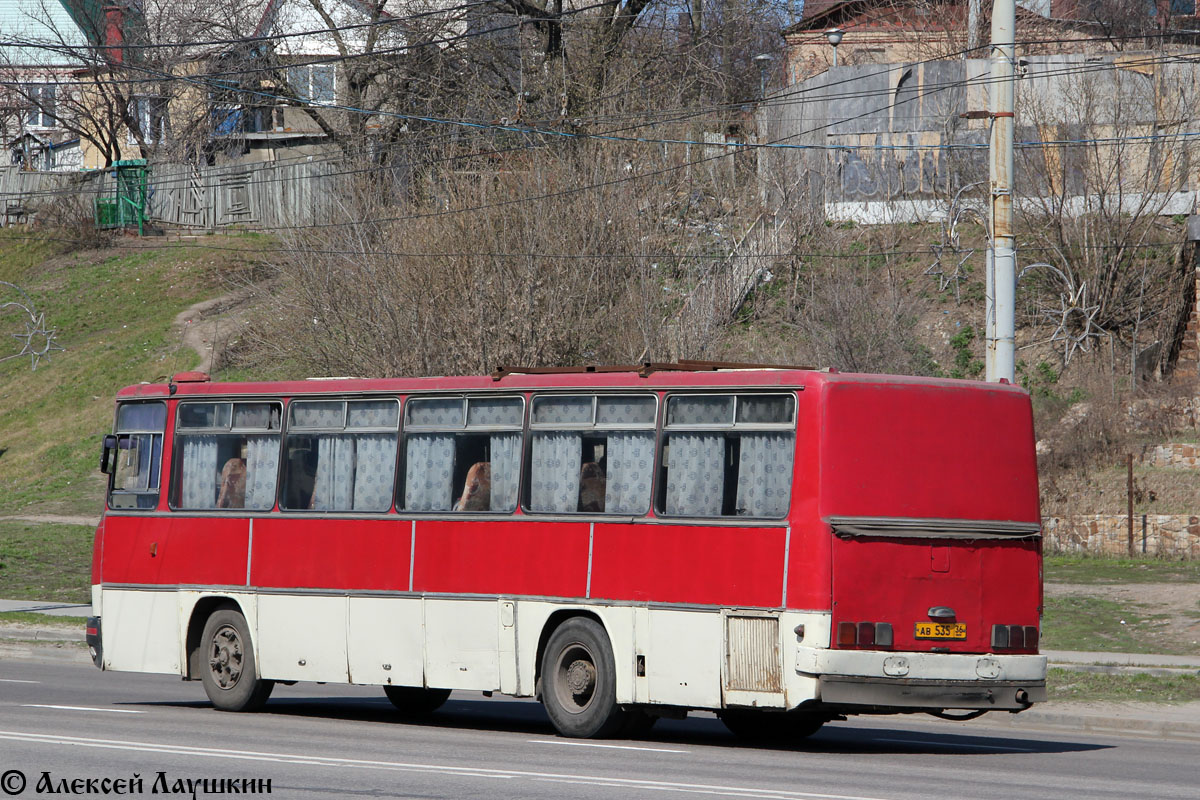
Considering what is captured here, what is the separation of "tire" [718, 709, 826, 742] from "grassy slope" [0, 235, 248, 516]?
27.3m

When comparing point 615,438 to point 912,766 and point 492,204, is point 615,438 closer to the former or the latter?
point 912,766

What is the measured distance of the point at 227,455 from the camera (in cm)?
1641

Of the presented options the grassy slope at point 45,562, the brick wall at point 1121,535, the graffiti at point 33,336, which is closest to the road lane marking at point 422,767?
the grassy slope at point 45,562

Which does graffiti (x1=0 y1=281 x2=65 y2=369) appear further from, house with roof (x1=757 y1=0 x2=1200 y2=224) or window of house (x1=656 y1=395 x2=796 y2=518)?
window of house (x1=656 y1=395 x2=796 y2=518)

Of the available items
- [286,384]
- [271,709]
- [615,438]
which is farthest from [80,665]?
[615,438]

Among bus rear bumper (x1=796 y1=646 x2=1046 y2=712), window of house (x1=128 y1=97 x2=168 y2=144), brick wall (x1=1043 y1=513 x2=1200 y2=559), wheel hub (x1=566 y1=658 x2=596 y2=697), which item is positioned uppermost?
window of house (x1=128 y1=97 x2=168 y2=144)

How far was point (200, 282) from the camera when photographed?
2100 inches

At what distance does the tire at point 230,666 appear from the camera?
1575 centimetres

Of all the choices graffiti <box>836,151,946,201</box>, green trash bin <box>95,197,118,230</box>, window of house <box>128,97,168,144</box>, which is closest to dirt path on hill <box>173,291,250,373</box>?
green trash bin <box>95,197,118,230</box>

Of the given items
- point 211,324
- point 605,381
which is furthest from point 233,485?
point 211,324

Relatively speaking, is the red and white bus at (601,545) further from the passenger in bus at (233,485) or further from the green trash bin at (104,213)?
the green trash bin at (104,213)

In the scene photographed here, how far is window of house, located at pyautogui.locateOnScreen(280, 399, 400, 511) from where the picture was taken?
15.1m

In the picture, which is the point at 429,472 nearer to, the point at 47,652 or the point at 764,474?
the point at 764,474

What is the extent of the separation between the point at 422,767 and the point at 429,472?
14.5 feet
